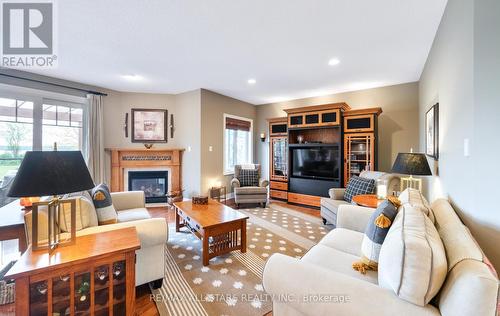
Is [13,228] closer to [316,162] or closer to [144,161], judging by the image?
[144,161]

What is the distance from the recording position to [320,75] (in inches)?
146

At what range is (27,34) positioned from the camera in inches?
92.7

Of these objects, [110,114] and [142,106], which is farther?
[142,106]

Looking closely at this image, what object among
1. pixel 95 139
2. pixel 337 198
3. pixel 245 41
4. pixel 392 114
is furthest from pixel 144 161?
pixel 392 114

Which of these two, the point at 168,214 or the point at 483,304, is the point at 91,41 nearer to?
the point at 168,214

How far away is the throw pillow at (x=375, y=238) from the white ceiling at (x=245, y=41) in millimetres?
1853

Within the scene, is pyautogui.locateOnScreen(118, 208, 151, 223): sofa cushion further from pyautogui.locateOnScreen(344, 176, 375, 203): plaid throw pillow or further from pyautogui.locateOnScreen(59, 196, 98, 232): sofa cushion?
pyautogui.locateOnScreen(344, 176, 375, 203): plaid throw pillow

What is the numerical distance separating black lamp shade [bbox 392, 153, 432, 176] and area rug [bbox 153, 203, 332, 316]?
1.42 metres

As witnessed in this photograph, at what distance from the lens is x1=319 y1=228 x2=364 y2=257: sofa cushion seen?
1.65 meters

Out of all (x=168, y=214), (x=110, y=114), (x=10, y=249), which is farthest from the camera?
(x=110, y=114)

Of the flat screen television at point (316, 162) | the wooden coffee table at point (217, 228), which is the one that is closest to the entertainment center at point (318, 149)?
the flat screen television at point (316, 162)

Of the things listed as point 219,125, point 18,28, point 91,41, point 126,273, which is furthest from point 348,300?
point 219,125

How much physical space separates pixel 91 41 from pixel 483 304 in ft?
12.5

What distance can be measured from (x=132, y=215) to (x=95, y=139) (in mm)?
2567
